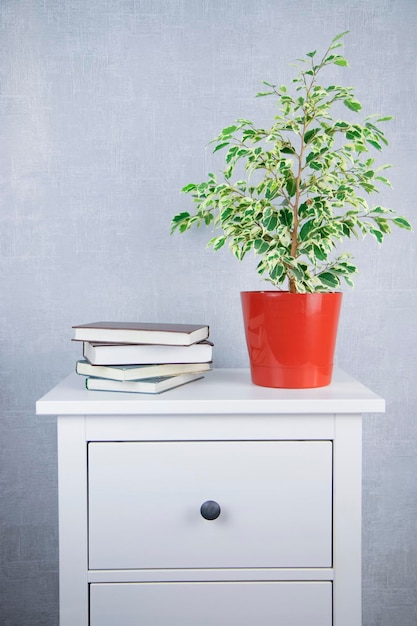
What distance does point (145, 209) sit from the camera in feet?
4.84

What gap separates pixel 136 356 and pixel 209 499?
0.27m

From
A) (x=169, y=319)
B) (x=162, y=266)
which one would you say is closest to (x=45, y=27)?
(x=162, y=266)

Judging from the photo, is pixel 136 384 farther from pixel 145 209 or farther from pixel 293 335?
pixel 145 209

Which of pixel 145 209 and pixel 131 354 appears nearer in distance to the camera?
pixel 131 354

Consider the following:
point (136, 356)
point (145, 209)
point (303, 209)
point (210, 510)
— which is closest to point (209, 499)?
point (210, 510)

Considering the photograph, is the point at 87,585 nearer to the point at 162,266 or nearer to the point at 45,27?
the point at 162,266

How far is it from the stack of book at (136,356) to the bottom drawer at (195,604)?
0.33 m

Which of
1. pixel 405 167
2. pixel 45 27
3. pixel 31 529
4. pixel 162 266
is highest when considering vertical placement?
pixel 45 27

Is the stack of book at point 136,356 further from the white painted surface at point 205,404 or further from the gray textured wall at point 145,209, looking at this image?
the gray textured wall at point 145,209

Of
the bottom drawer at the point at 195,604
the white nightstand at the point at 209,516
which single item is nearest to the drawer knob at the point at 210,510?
the white nightstand at the point at 209,516

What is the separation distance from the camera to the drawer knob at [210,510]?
1.06 metres

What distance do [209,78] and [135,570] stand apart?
1036 mm

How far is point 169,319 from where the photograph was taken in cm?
149

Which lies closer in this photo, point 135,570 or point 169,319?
point 135,570
